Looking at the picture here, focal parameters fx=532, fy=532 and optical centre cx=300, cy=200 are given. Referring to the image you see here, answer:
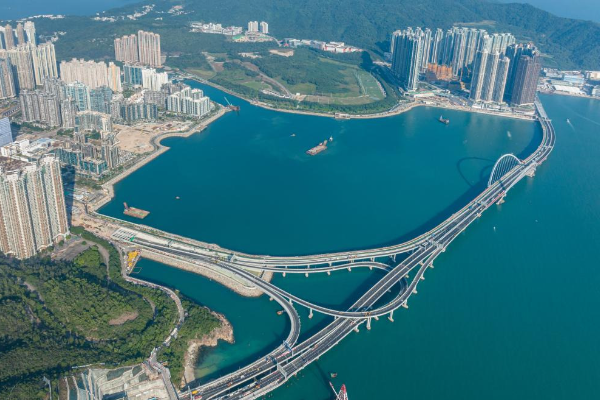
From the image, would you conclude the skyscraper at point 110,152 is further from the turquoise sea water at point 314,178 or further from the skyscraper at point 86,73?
the skyscraper at point 86,73

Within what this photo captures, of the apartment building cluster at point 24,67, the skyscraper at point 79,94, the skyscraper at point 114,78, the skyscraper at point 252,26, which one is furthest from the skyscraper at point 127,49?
the skyscraper at point 252,26

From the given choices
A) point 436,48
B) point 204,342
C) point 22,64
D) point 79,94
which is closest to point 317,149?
point 79,94

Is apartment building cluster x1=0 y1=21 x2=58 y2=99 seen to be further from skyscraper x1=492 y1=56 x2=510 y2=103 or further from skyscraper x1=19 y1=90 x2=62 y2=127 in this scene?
skyscraper x1=492 y1=56 x2=510 y2=103

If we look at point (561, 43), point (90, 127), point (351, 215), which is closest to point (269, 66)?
point (90, 127)

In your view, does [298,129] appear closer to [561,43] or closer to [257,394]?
[257,394]

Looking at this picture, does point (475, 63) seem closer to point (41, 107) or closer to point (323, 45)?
point (323, 45)

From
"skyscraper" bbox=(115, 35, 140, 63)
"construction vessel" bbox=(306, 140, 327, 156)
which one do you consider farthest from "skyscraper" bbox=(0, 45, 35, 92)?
"construction vessel" bbox=(306, 140, 327, 156)
